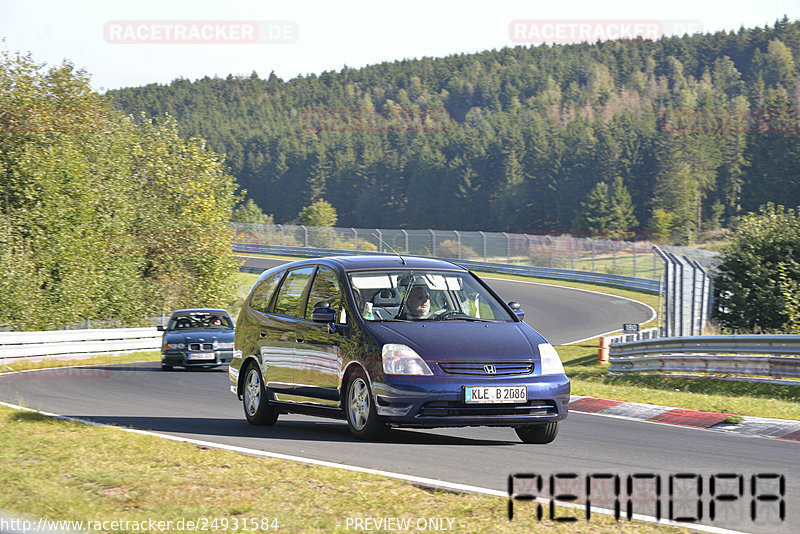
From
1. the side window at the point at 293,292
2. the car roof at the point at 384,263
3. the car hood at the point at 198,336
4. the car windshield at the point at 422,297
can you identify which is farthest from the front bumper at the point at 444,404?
the car hood at the point at 198,336

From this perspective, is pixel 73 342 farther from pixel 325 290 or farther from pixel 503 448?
pixel 503 448

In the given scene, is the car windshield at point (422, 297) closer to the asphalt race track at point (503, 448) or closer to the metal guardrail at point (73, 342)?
the asphalt race track at point (503, 448)

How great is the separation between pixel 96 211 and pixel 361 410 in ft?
121

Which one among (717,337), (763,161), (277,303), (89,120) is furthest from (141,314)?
(763,161)

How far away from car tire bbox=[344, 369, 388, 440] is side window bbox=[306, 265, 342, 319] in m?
0.94

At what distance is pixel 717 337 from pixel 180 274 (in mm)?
34231

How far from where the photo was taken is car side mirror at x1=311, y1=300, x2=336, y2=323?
32.8ft

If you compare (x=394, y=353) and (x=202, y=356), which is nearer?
(x=394, y=353)

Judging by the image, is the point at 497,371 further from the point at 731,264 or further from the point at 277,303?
the point at 731,264

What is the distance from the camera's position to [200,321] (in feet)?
77.5

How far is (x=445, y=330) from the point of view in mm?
9492

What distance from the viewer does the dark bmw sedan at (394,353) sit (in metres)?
8.99

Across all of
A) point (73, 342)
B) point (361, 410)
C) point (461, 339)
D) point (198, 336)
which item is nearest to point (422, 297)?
point (461, 339)

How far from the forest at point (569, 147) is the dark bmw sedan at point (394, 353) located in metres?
95.9
